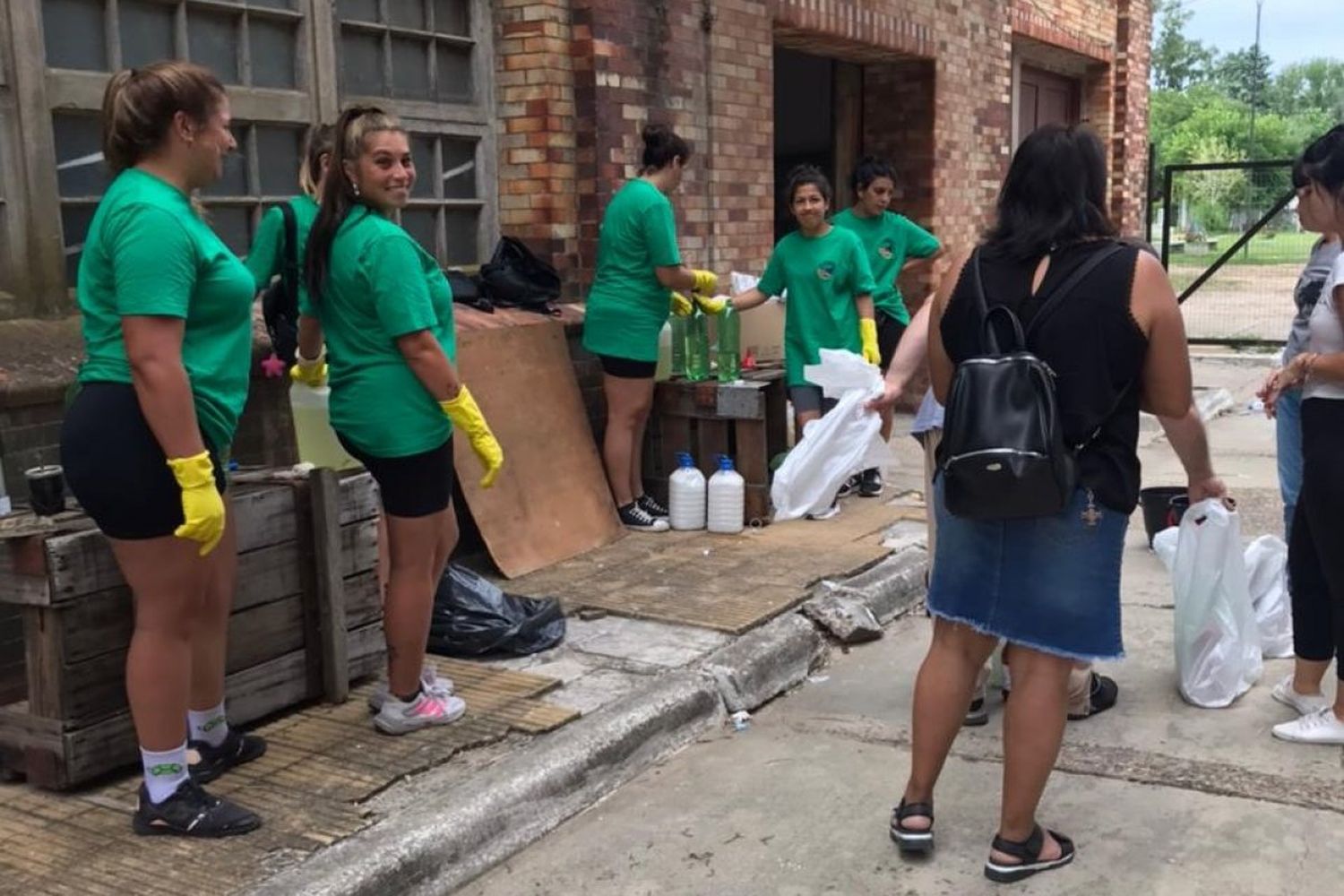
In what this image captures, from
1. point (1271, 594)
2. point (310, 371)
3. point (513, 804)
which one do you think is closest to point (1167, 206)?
point (1271, 594)

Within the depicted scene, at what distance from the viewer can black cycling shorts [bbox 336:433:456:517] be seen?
363 cm

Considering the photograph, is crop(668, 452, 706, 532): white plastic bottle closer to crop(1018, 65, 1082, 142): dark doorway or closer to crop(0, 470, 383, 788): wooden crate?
crop(0, 470, 383, 788): wooden crate

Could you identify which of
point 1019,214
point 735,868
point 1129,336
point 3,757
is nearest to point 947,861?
point 735,868

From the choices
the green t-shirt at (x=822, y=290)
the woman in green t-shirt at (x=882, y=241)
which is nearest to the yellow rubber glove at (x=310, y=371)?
the green t-shirt at (x=822, y=290)

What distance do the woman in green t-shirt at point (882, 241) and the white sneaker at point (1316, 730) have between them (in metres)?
3.36

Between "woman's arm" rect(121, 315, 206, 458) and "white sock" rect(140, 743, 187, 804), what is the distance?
0.78 meters

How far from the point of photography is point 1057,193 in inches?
117

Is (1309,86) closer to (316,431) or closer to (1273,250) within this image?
(1273,250)

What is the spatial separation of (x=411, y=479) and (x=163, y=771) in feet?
3.23

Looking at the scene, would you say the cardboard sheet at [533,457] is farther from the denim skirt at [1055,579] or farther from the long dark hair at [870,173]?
the denim skirt at [1055,579]

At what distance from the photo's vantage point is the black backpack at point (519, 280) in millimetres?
6145

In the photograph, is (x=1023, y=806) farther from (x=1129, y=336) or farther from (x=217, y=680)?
(x=217, y=680)

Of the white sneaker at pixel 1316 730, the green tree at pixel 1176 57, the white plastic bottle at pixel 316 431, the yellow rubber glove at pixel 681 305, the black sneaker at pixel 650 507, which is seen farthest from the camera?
the green tree at pixel 1176 57

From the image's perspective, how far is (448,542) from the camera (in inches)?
152
